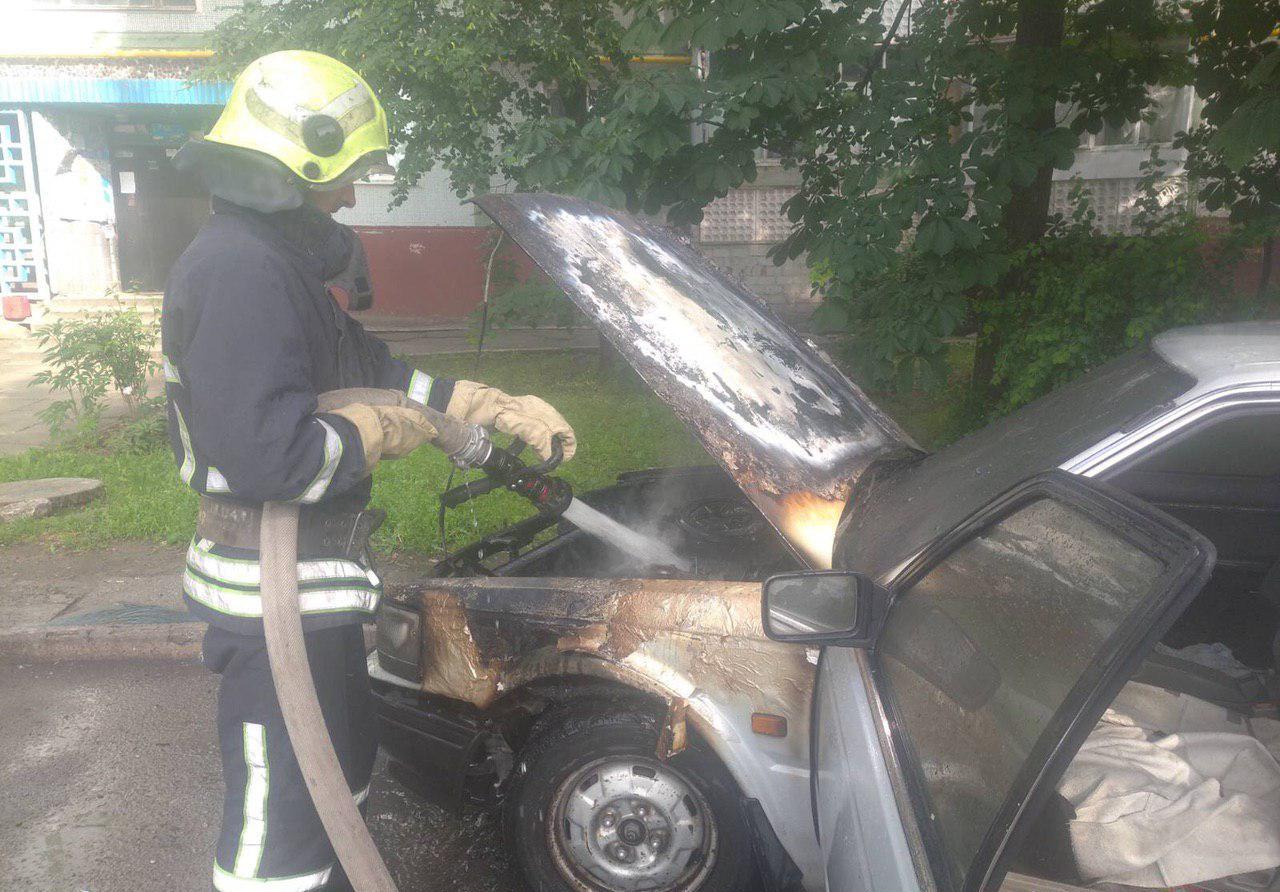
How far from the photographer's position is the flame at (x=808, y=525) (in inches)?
90.2

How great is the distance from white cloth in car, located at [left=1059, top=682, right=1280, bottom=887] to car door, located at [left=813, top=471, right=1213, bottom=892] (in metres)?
0.15

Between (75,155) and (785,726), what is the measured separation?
628 inches

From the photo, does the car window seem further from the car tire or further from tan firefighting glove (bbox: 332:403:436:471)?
tan firefighting glove (bbox: 332:403:436:471)

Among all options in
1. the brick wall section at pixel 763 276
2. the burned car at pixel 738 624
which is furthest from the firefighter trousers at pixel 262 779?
the brick wall section at pixel 763 276

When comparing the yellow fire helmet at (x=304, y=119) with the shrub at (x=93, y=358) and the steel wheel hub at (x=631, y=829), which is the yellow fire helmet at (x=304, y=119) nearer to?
the steel wheel hub at (x=631, y=829)

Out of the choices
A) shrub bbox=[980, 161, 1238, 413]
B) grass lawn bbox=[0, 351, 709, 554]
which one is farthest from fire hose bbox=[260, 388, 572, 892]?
shrub bbox=[980, 161, 1238, 413]

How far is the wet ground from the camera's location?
304 cm

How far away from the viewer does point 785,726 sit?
89.3 inches

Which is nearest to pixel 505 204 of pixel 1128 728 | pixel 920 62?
pixel 1128 728

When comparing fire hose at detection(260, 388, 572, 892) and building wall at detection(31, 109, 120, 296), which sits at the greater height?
building wall at detection(31, 109, 120, 296)

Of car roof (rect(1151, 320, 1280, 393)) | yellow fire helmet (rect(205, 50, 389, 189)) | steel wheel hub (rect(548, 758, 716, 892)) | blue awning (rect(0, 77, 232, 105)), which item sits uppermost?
blue awning (rect(0, 77, 232, 105))

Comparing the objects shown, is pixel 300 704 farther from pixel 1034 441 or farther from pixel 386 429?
pixel 1034 441

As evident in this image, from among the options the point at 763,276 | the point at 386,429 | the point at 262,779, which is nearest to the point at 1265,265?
the point at 386,429

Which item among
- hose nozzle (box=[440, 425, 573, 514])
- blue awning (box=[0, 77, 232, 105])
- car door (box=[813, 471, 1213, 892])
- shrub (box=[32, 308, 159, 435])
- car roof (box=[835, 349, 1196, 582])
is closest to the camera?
car door (box=[813, 471, 1213, 892])
